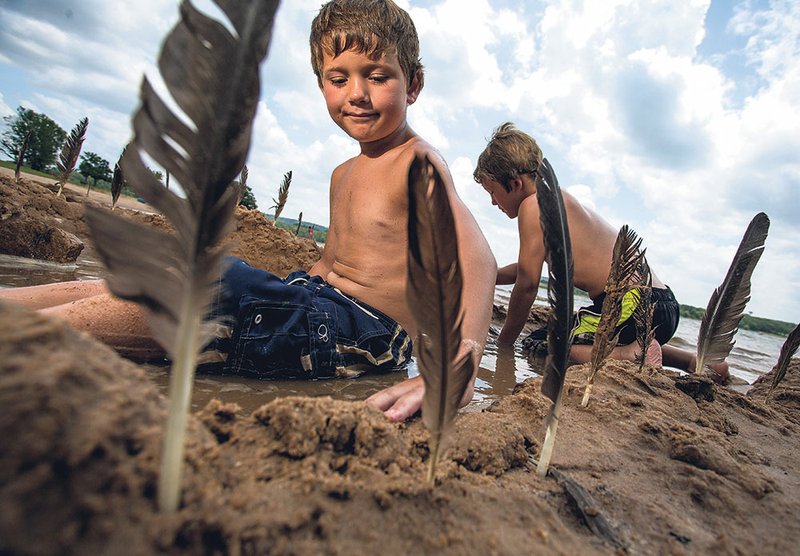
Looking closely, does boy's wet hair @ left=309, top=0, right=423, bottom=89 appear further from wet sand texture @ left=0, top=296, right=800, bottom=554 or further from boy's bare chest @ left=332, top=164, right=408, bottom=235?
wet sand texture @ left=0, top=296, right=800, bottom=554

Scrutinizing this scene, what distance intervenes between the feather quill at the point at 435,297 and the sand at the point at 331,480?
183 millimetres

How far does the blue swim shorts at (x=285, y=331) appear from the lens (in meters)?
2.12

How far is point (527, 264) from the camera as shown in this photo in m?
4.36

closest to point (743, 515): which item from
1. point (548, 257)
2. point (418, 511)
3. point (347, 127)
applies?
point (548, 257)

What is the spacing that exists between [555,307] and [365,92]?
210cm

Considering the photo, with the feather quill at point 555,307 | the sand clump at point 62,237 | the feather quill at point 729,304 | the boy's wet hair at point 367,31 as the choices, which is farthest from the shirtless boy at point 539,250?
the feather quill at point 555,307

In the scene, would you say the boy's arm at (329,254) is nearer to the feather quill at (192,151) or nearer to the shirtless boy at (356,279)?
the shirtless boy at (356,279)

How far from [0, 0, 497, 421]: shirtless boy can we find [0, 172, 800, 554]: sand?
0.62 meters

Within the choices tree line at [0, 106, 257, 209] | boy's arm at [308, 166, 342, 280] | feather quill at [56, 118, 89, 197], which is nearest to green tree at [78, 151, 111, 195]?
tree line at [0, 106, 257, 209]

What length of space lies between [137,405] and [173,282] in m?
0.21

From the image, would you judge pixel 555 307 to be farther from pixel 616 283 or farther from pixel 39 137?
pixel 39 137

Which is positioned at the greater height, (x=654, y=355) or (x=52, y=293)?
(x=654, y=355)

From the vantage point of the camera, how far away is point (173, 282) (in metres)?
0.67

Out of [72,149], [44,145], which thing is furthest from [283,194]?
[44,145]
